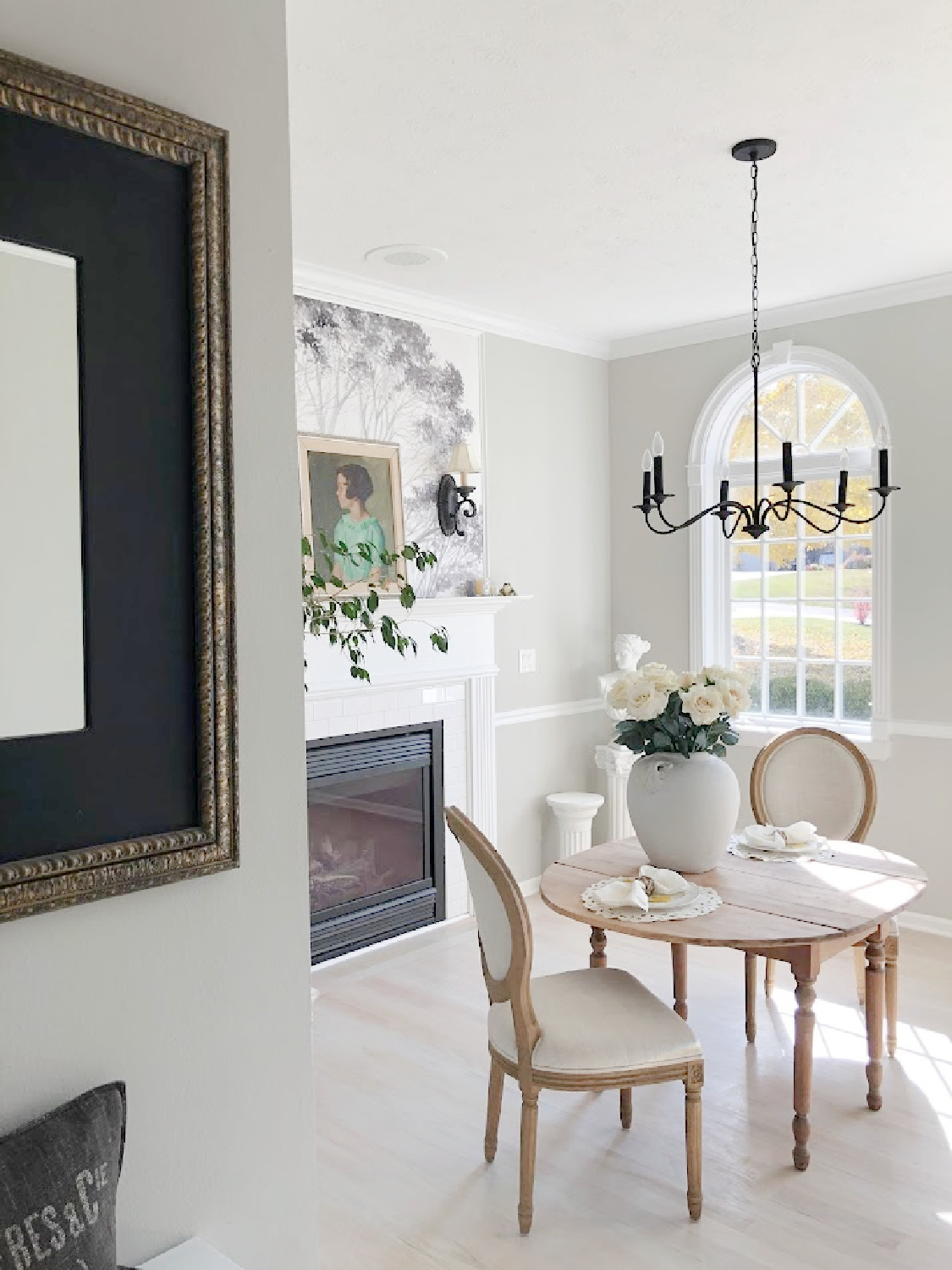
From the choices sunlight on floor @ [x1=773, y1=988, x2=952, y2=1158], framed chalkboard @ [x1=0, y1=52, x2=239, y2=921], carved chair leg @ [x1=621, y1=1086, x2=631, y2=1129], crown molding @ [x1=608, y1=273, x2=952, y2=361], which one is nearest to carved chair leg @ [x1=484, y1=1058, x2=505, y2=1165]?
carved chair leg @ [x1=621, y1=1086, x2=631, y2=1129]

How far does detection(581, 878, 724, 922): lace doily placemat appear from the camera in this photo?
8.56ft

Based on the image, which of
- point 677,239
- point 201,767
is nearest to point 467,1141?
point 201,767

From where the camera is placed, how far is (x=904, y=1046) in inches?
134

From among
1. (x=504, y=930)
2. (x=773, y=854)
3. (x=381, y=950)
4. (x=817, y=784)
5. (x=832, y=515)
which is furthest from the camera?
(x=381, y=950)

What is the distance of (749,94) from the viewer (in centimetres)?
262

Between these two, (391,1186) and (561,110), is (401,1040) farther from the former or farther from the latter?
(561,110)

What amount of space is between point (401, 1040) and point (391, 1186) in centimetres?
86

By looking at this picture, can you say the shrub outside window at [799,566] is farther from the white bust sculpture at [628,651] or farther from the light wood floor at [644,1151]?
the light wood floor at [644,1151]

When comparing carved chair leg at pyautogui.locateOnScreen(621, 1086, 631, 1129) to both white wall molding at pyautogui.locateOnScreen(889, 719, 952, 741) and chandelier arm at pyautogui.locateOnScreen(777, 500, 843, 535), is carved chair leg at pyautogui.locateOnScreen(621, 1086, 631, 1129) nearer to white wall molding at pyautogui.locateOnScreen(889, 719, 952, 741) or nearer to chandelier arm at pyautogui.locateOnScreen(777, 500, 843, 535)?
chandelier arm at pyautogui.locateOnScreen(777, 500, 843, 535)

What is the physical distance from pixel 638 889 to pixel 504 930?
0.41 m

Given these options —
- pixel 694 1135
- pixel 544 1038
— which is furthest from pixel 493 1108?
pixel 694 1135

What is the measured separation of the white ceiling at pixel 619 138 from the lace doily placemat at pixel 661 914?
1.99 metres

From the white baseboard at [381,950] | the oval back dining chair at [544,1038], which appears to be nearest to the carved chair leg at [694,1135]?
the oval back dining chair at [544,1038]

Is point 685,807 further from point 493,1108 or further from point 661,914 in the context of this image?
point 493,1108
